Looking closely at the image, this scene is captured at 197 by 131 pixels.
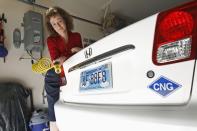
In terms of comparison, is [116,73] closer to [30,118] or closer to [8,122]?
[8,122]

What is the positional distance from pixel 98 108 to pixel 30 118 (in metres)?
2.39

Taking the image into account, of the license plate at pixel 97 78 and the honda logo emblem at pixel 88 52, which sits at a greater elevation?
the honda logo emblem at pixel 88 52

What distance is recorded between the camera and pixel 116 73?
1.08 metres

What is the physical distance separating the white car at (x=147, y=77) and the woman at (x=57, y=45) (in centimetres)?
71

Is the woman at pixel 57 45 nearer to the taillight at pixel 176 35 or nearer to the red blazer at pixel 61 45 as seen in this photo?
the red blazer at pixel 61 45

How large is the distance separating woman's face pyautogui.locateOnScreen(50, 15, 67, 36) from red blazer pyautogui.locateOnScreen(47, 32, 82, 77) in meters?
0.06

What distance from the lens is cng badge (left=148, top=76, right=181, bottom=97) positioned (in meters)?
0.84

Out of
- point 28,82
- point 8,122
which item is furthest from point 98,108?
point 28,82

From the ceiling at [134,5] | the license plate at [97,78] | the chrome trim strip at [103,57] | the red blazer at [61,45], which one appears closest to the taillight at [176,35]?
the chrome trim strip at [103,57]

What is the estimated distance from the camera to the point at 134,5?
5047mm

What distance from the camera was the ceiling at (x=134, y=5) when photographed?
4.78m

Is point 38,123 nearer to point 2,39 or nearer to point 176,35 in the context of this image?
point 2,39

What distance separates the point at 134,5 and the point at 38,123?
3192mm

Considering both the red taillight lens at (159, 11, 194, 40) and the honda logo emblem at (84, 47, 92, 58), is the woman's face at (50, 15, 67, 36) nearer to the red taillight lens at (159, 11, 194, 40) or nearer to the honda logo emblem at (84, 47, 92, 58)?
the honda logo emblem at (84, 47, 92, 58)
